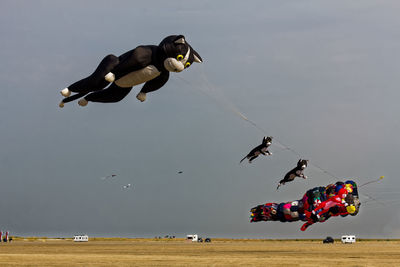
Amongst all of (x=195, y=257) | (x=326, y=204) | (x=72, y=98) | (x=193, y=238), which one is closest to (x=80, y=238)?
(x=193, y=238)

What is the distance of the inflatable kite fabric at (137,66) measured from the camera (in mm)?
25995

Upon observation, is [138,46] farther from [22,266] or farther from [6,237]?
[6,237]

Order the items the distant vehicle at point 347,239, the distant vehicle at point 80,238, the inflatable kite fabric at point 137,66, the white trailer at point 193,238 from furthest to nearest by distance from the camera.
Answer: the white trailer at point 193,238 → the distant vehicle at point 80,238 → the distant vehicle at point 347,239 → the inflatable kite fabric at point 137,66

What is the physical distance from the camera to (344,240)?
10750 cm

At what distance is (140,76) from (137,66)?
0.53 m

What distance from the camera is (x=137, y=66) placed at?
1030 inches

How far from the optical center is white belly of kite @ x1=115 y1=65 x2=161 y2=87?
26.4 m

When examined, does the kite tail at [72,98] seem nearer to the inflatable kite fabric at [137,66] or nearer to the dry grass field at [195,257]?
the inflatable kite fabric at [137,66]

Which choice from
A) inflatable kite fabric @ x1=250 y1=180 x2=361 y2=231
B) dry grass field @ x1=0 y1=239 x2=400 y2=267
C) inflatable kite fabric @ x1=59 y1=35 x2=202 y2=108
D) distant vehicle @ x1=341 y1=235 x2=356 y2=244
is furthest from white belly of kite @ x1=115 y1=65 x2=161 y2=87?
distant vehicle @ x1=341 y1=235 x2=356 y2=244


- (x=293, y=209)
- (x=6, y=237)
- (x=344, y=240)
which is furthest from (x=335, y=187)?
(x=6, y=237)

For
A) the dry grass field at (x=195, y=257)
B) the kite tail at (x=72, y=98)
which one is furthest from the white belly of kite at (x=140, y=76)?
the dry grass field at (x=195, y=257)

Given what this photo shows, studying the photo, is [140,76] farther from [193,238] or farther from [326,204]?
[193,238]

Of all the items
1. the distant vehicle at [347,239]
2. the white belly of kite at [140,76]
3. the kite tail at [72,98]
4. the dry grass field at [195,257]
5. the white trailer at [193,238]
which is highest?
the white trailer at [193,238]

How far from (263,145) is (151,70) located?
17.9 meters
